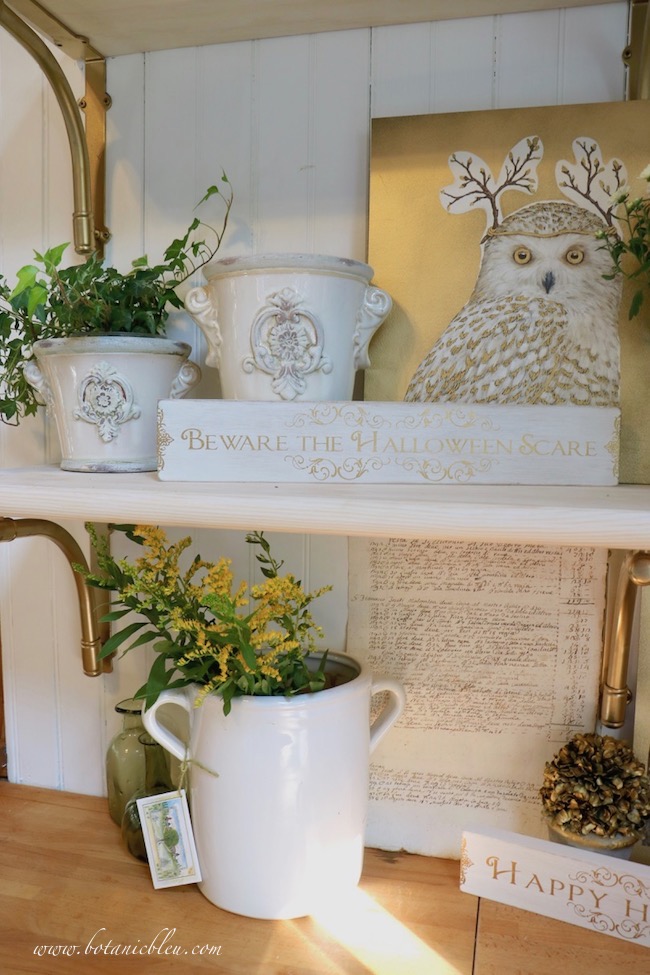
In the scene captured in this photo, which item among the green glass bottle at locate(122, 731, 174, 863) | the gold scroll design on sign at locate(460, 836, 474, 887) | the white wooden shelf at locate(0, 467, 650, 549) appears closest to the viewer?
the white wooden shelf at locate(0, 467, 650, 549)

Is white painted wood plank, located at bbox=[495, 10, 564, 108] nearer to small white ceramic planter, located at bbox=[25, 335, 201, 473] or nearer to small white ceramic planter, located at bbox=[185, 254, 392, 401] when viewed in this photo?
small white ceramic planter, located at bbox=[185, 254, 392, 401]

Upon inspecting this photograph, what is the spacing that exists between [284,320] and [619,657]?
1.52 feet

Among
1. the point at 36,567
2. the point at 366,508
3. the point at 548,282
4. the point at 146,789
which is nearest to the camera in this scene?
the point at 366,508

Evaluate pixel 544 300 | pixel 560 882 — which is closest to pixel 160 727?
pixel 560 882

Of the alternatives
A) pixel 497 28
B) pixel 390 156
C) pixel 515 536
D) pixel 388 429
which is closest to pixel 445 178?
pixel 390 156

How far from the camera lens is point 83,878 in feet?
2.57

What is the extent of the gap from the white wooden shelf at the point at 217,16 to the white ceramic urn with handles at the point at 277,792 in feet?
2.21

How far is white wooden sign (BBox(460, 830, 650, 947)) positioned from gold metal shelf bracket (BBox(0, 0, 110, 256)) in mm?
764

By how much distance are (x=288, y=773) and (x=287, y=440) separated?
12.3 inches

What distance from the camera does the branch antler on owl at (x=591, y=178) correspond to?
2.36 feet

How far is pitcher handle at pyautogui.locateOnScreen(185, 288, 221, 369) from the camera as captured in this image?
2.26ft

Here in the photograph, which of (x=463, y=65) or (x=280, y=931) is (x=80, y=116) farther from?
(x=280, y=931)

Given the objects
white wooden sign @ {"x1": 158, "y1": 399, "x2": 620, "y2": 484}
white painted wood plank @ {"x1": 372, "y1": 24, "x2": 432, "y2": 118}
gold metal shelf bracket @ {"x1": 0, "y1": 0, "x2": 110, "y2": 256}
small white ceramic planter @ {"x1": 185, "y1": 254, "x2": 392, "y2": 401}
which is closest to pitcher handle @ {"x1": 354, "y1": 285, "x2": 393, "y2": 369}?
small white ceramic planter @ {"x1": 185, "y1": 254, "x2": 392, "y2": 401}

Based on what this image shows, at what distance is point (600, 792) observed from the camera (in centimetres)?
69
